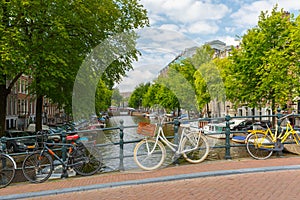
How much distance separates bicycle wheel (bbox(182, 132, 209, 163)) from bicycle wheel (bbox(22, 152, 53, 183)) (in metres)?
3.17

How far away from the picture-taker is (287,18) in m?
26.0

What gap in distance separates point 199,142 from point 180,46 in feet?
8.93

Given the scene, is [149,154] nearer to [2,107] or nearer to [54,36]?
[54,36]

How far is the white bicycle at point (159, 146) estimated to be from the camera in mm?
7645

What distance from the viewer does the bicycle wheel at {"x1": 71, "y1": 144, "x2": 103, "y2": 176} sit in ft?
26.2

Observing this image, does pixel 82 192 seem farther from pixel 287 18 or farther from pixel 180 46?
pixel 287 18

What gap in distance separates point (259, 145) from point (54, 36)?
1033 centimetres

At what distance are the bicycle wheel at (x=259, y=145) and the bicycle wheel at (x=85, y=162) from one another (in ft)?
12.6

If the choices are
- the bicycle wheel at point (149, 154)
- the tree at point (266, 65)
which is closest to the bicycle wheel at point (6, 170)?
the bicycle wheel at point (149, 154)

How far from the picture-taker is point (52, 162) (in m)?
7.68

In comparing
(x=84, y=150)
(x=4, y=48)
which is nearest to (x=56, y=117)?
(x=4, y=48)

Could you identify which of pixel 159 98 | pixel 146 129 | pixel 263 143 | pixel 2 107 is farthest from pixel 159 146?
pixel 2 107

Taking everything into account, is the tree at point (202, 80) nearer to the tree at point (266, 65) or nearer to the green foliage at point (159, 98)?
the green foliage at point (159, 98)

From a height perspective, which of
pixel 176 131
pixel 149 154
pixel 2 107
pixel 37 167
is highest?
pixel 2 107
